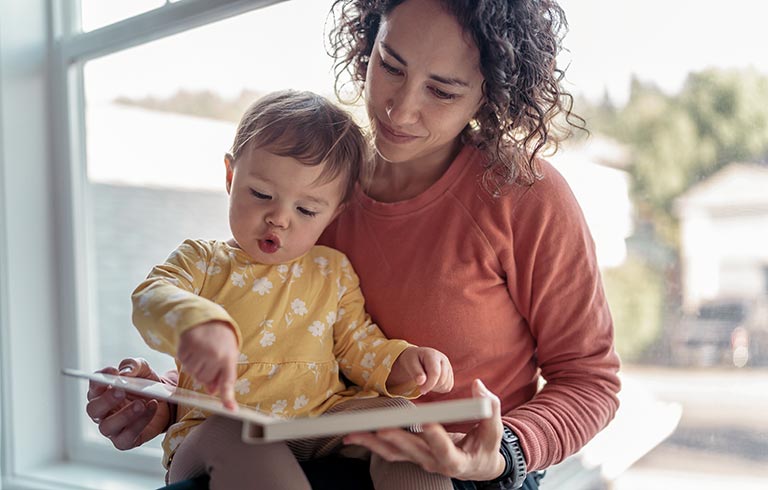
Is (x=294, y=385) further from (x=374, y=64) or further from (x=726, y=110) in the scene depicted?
(x=726, y=110)

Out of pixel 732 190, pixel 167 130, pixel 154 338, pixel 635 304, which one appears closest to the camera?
pixel 154 338

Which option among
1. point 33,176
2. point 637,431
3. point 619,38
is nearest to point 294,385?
point 637,431

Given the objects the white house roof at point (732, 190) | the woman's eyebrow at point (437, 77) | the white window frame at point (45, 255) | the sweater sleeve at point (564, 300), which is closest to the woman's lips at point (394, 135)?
the woman's eyebrow at point (437, 77)

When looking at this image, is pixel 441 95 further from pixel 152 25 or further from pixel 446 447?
pixel 152 25

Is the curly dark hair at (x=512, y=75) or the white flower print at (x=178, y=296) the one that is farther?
the curly dark hair at (x=512, y=75)

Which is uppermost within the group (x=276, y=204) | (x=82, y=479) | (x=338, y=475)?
(x=276, y=204)

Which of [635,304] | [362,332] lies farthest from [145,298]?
[635,304]

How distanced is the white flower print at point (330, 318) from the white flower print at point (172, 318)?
34cm

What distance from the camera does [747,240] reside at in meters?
1.39

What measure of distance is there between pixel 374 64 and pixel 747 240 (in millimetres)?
748

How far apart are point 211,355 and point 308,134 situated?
1.48 ft

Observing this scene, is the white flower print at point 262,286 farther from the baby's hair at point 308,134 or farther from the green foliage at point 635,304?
the green foliage at point 635,304

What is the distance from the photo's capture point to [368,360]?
123cm

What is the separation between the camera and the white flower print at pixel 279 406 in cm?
117
